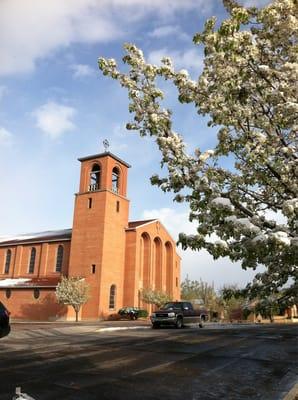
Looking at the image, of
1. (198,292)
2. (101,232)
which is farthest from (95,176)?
(198,292)

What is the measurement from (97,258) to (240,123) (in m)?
34.9

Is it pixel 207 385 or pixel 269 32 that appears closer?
pixel 269 32

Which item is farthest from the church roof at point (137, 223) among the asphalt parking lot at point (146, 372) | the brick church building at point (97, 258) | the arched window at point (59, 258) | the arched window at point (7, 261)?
the asphalt parking lot at point (146, 372)

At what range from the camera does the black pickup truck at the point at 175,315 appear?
84.0 ft

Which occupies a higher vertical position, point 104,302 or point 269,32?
point 269,32

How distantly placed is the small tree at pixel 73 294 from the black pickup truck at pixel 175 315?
11.2 metres

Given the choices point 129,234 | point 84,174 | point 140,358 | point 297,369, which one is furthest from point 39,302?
point 297,369

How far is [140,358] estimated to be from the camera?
37.3ft

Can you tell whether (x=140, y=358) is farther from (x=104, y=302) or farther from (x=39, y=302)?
(x=39, y=302)

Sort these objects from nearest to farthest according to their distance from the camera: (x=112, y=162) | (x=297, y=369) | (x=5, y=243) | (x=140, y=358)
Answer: (x=297, y=369), (x=140, y=358), (x=112, y=162), (x=5, y=243)

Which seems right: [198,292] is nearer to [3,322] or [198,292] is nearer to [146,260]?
[146,260]

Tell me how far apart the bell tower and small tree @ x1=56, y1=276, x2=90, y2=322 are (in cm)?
264

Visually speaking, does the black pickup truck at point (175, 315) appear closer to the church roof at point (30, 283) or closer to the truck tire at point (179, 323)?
the truck tire at point (179, 323)

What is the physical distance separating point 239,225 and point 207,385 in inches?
175
